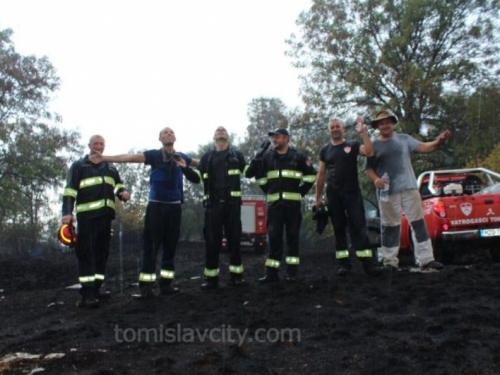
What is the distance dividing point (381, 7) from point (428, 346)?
23.8m

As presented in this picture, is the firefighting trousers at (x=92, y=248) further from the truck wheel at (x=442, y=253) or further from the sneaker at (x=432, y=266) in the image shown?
the truck wheel at (x=442, y=253)

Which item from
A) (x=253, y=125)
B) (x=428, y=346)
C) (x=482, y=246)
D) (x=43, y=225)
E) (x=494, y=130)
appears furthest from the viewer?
(x=253, y=125)

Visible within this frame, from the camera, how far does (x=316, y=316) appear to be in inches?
195

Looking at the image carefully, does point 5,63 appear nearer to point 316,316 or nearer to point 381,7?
point 381,7

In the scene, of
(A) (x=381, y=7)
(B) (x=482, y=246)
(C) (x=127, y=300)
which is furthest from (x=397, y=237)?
(A) (x=381, y=7)

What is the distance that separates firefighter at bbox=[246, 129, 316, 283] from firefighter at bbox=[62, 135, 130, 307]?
73.1 inches

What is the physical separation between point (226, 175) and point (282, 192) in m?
0.75

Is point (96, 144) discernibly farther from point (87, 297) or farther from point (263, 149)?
point (263, 149)

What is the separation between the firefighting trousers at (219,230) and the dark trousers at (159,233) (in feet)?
1.38

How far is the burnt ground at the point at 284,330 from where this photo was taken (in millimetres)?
3691

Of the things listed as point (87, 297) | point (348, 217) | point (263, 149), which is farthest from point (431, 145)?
point (87, 297)

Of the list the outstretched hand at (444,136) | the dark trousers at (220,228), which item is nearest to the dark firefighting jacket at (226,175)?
the dark trousers at (220,228)

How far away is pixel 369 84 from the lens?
24406 mm

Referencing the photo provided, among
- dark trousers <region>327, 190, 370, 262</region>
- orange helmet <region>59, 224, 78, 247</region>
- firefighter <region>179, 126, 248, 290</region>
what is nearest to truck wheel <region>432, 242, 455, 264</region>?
dark trousers <region>327, 190, 370, 262</region>
